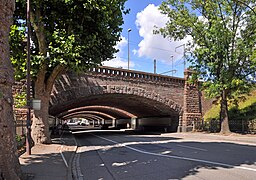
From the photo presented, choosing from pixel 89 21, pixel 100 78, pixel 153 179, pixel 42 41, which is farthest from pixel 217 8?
pixel 153 179

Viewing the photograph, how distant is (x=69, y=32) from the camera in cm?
1318

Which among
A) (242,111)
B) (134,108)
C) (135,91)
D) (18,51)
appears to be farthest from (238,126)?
(18,51)

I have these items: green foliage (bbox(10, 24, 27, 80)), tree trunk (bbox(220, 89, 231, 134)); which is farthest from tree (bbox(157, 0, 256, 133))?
green foliage (bbox(10, 24, 27, 80))

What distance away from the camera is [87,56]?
43.3ft

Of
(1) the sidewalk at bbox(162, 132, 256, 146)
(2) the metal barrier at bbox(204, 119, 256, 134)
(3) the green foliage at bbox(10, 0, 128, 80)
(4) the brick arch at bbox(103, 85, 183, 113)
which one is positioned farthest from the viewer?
(4) the brick arch at bbox(103, 85, 183, 113)

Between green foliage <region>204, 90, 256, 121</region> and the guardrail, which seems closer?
the guardrail

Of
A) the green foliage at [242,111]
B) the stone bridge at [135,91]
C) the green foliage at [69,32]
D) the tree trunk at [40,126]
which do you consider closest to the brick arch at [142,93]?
the stone bridge at [135,91]

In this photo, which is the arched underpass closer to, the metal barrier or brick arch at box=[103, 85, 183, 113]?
brick arch at box=[103, 85, 183, 113]

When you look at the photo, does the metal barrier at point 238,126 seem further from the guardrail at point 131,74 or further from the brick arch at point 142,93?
the guardrail at point 131,74

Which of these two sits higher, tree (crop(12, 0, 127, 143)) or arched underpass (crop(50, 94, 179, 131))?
tree (crop(12, 0, 127, 143))

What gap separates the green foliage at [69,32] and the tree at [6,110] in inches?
242

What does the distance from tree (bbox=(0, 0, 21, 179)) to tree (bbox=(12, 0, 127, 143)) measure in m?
6.11

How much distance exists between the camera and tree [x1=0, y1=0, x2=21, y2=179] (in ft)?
17.3

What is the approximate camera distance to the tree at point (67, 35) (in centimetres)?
1217
